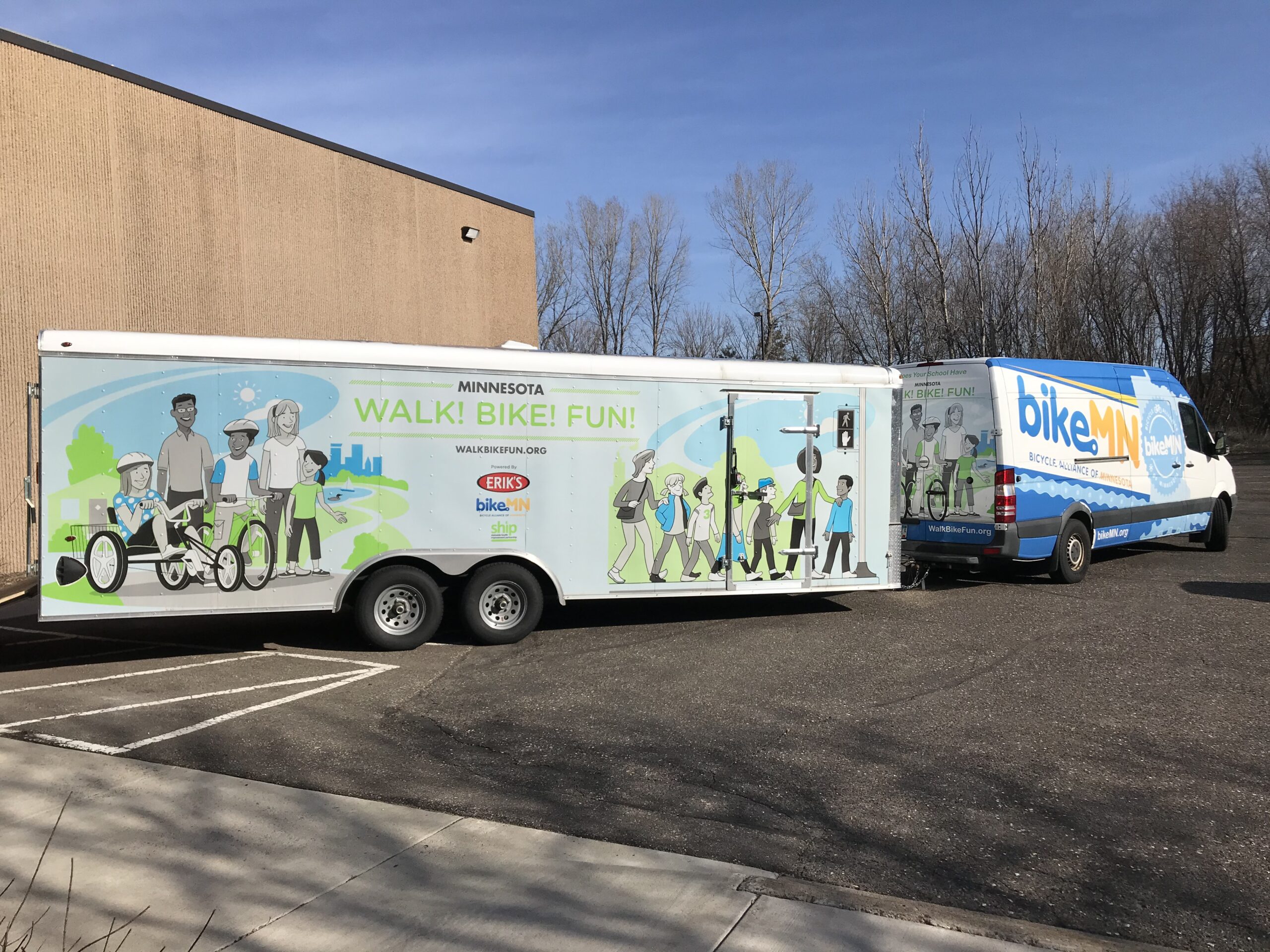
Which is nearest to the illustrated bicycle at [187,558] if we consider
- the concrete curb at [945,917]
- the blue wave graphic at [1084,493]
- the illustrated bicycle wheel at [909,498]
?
the concrete curb at [945,917]

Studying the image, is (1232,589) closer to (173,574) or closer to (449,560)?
(449,560)

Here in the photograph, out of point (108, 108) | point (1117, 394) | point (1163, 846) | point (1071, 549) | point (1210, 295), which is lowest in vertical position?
point (1163, 846)

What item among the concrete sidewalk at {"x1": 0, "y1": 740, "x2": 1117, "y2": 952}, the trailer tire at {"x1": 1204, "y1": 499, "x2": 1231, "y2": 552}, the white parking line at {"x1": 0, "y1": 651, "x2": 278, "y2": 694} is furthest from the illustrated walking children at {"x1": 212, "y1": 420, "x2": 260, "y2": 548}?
the trailer tire at {"x1": 1204, "y1": 499, "x2": 1231, "y2": 552}

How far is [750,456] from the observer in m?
9.52

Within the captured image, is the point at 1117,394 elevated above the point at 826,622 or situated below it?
above

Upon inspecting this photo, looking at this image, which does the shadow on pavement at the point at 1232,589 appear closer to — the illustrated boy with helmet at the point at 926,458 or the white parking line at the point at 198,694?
the illustrated boy with helmet at the point at 926,458

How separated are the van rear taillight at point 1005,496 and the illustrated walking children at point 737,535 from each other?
332 centimetres

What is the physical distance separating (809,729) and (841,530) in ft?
11.8

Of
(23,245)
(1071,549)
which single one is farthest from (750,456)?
(23,245)

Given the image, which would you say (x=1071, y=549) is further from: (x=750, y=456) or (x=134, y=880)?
(x=134, y=880)

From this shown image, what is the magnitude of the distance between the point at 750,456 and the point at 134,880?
6.48m

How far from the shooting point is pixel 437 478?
873cm

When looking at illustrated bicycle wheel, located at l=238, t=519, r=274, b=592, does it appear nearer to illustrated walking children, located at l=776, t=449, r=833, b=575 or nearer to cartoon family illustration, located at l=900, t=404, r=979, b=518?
illustrated walking children, located at l=776, t=449, r=833, b=575

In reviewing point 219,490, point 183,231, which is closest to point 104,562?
point 219,490
